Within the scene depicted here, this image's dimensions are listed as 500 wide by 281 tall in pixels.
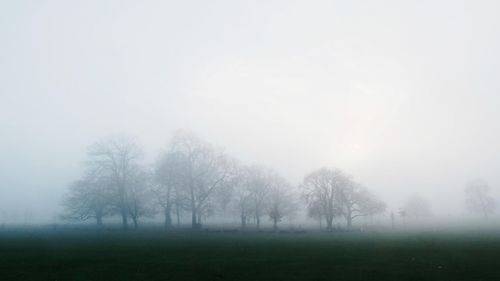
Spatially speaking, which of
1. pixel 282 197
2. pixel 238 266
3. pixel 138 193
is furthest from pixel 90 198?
pixel 238 266

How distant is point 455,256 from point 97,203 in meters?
60.4

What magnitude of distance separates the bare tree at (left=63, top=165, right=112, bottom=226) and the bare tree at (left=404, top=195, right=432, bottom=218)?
14928 cm

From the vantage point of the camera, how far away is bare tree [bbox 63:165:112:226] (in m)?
70.7

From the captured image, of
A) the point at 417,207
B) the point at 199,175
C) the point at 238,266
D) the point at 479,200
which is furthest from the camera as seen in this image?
the point at 417,207

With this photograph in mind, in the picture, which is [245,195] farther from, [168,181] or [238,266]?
[238,266]

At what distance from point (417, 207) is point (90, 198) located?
15554cm

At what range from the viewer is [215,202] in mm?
71250

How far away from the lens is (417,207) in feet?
612

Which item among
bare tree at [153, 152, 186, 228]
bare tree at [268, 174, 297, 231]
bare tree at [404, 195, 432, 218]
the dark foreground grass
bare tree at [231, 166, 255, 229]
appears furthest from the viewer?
bare tree at [404, 195, 432, 218]

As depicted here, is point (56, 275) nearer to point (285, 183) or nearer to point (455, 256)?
point (455, 256)

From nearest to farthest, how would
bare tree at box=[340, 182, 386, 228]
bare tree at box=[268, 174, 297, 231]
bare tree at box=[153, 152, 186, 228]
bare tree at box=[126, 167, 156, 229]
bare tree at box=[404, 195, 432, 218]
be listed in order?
bare tree at box=[153, 152, 186, 228] → bare tree at box=[126, 167, 156, 229] → bare tree at box=[268, 174, 297, 231] → bare tree at box=[340, 182, 386, 228] → bare tree at box=[404, 195, 432, 218]

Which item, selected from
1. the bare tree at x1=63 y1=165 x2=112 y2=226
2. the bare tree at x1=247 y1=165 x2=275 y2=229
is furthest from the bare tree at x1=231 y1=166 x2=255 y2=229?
the bare tree at x1=63 y1=165 x2=112 y2=226

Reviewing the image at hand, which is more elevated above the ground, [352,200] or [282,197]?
[282,197]

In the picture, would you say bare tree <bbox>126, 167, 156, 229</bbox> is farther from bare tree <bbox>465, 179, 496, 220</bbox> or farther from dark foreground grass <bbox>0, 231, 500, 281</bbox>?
bare tree <bbox>465, 179, 496, 220</bbox>
